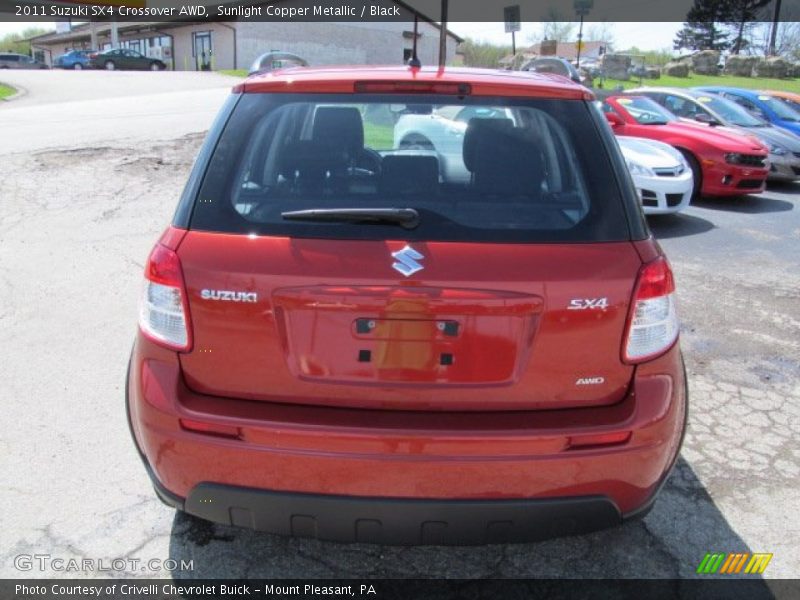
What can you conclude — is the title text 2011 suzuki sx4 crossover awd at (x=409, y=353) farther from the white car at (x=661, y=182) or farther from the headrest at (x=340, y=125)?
the white car at (x=661, y=182)

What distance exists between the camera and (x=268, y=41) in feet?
149

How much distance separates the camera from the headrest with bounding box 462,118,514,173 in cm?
239

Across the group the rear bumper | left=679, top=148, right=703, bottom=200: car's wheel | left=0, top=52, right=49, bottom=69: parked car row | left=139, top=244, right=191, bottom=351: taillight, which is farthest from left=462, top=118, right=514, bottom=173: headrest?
left=0, top=52, right=49, bottom=69: parked car row

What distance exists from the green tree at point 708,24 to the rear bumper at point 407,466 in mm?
72249

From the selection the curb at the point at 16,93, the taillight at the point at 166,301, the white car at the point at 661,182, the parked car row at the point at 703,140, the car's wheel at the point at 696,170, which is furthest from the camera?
the curb at the point at 16,93

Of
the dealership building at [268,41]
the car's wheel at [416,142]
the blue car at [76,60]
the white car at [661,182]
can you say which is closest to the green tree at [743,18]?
the dealership building at [268,41]

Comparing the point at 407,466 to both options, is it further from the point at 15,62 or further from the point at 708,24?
the point at 708,24

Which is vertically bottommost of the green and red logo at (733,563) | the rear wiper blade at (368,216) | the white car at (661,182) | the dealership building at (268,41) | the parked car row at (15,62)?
the green and red logo at (733,563)

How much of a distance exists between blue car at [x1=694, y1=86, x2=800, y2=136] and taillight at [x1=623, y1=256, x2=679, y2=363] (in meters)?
13.4

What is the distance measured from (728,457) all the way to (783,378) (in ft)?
4.08

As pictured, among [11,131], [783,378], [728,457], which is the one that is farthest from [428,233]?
[11,131]

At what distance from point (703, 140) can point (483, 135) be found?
861cm

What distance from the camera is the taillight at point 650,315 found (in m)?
2.08

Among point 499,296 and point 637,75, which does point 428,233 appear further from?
point 637,75
